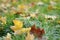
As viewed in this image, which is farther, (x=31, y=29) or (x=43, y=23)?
(x=43, y=23)

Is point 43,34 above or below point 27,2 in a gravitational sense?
below

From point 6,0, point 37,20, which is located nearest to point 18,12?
point 37,20

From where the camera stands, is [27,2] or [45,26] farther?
[27,2]

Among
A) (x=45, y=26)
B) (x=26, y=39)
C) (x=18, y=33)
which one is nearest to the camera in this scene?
(x=26, y=39)

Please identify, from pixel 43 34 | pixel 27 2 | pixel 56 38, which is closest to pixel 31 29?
pixel 43 34

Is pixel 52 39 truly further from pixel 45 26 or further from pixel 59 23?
pixel 59 23

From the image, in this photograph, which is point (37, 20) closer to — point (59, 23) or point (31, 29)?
point (59, 23)

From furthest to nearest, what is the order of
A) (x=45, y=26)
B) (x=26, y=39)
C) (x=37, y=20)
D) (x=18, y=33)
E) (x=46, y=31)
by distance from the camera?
1. (x=37, y=20)
2. (x=45, y=26)
3. (x=46, y=31)
4. (x=18, y=33)
5. (x=26, y=39)

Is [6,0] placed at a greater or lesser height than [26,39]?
greater

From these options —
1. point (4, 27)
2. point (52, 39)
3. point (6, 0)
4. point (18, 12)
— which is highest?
point (6, 0)
